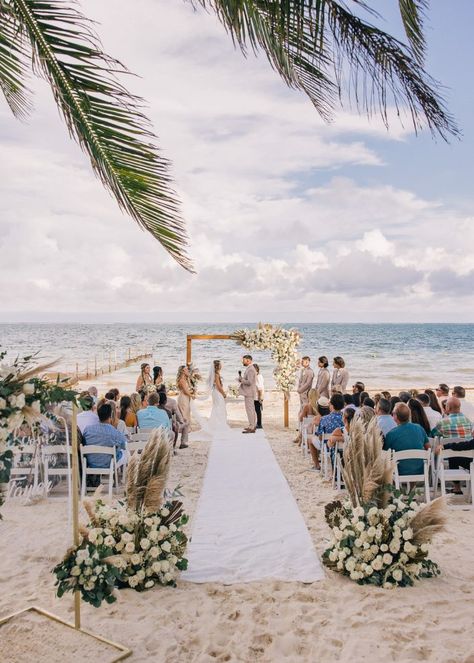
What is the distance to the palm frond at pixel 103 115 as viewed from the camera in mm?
3295

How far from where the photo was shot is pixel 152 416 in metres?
8.96

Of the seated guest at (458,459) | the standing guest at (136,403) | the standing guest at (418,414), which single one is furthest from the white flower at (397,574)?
the standing guest at (136,403)

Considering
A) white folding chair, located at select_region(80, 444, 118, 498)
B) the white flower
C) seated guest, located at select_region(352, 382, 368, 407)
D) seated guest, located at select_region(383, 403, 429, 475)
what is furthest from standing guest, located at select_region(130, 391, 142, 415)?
the white flower

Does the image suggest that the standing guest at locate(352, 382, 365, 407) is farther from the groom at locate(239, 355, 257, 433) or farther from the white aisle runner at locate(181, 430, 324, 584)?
the groom at locate(239, 355, 257, 433)

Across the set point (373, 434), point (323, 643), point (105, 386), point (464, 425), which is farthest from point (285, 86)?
point (105, 386)

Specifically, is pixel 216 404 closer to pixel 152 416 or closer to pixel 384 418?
pixel 152 416

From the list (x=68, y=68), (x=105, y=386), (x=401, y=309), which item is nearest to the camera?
(x=68, y=68)

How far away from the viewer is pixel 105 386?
2580 cm

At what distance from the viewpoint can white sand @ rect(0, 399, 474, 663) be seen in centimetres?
379

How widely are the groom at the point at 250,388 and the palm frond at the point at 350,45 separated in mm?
10092

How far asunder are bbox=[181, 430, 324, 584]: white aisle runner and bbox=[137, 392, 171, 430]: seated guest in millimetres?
1147

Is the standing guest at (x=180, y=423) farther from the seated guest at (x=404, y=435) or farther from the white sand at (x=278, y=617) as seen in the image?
→ the white sand at (x=278, y=617)

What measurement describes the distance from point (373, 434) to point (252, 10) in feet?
10.9

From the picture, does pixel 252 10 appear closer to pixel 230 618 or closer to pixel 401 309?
pixel 230 618
